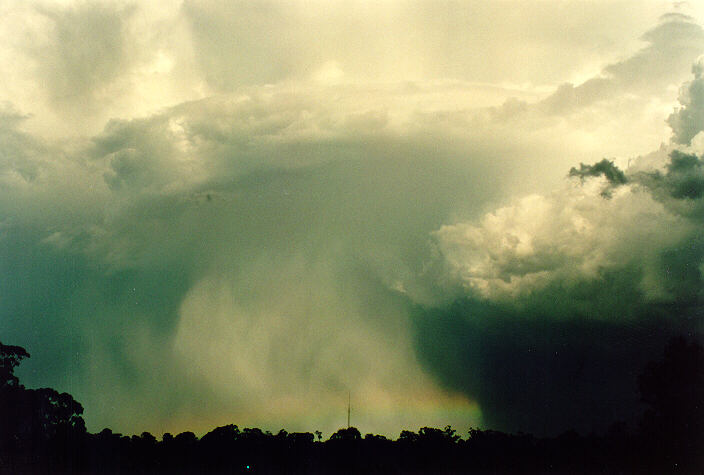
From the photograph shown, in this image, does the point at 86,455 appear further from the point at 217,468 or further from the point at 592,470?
the point at 592,470

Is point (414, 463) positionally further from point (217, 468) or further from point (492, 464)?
point (217, 468)

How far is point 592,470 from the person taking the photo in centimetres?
8231

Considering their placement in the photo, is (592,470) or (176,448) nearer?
(592,470)

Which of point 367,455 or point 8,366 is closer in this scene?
point 8,366

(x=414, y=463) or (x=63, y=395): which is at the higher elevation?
(x=63, y=395)

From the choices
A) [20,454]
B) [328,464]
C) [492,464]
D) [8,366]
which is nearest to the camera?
[20,454]

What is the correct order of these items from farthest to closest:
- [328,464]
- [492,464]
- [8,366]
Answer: [328,464] < [492,464] < [8,366]

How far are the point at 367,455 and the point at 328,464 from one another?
6420 millimetres

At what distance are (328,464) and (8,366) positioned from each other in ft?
159

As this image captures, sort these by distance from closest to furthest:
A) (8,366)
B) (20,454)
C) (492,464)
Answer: (20,454), (8,366), (492,464)

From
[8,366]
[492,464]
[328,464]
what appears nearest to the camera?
[8,366]

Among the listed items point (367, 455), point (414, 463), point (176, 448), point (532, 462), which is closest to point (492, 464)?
point (532, 462)

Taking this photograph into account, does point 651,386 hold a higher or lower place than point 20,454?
higher

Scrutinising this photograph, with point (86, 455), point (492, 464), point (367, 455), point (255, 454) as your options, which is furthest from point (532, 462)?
point (86, 455)
